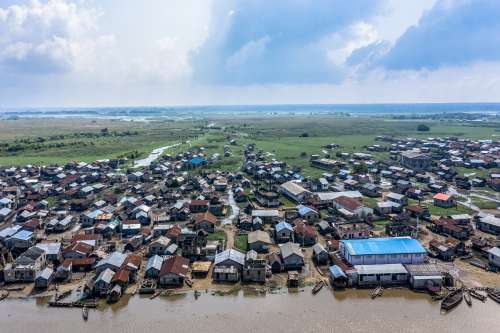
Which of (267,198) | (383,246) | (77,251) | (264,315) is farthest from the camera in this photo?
(267,198)

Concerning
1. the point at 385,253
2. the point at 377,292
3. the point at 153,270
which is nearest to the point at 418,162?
the point at 385,253

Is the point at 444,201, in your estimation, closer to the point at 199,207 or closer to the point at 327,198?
the point at 327,198

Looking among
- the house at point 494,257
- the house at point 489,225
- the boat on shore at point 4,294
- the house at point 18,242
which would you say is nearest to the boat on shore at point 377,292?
the house at point 494,257

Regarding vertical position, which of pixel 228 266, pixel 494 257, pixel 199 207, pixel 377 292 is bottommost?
pixel 377 292

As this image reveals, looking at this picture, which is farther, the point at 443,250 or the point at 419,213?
the point at 419,213

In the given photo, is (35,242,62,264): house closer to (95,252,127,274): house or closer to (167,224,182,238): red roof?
(95,252,127,274): house

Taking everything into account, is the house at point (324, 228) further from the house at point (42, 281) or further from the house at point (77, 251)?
the house at point (42, 281)
